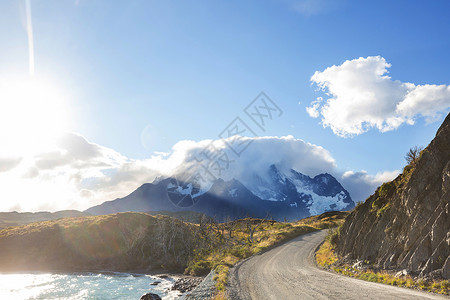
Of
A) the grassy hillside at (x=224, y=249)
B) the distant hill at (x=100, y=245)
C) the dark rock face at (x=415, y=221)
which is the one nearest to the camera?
the dark rock face at (x=415, y=221)

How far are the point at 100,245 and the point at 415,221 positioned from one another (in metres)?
83.9

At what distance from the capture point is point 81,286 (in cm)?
5025

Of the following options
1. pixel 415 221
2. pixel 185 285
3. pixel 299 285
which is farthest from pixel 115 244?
pixel 415 221

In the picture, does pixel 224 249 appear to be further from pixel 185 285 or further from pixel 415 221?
pixel 415 221

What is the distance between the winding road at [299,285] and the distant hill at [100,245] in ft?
134

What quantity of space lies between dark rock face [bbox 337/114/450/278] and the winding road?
311 cm

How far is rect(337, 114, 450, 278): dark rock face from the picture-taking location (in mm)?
19203

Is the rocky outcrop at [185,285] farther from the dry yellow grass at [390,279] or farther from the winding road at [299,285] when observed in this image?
the dry yellow grass at [390,279]

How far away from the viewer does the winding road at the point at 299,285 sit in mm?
18509

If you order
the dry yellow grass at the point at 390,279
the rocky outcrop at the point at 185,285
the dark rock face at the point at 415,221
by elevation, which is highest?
the dark rock face at the point at 415,221

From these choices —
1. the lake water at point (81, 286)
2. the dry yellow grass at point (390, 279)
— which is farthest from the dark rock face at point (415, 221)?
the lake water at point (81, 286)

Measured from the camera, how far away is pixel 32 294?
4412cm

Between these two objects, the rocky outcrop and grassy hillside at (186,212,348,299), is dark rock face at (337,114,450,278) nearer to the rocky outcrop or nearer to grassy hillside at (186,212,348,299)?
grassy hillside at (186,212,348,299)

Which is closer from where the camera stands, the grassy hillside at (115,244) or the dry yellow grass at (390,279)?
the dry yellow grass at (390,279)
